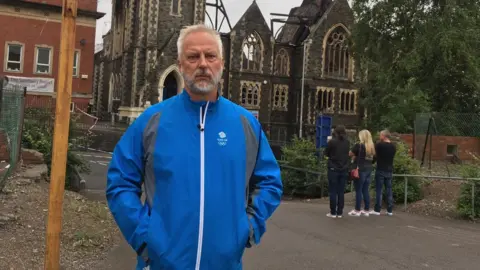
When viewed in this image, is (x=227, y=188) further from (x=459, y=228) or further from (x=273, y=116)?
(x=273, y=116)

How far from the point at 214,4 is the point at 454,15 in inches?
942

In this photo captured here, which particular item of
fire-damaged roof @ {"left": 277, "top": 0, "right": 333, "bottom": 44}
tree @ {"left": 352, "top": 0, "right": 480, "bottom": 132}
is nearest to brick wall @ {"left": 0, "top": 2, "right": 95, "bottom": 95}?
tree @ {"left": 352, "top": 0, "right": 480, "bottom": 132}

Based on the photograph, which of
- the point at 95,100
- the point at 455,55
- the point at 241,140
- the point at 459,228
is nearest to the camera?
the point at 241,140

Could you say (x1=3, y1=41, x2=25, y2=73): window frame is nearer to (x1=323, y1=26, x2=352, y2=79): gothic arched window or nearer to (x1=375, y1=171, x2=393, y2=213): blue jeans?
(x1=375, y1=171, x2=393, y2=213): blue jeans

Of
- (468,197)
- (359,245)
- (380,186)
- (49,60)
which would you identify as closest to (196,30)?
(359,245)

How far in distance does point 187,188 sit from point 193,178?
6 cm

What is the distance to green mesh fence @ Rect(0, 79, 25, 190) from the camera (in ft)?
29.4

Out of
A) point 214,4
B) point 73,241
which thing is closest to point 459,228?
point 73,241

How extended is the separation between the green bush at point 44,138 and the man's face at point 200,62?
820cm

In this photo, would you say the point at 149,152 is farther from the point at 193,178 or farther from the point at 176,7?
the point at 176,7

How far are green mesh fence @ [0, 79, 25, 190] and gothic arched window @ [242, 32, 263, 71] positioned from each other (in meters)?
33.2

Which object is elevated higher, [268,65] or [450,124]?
[268,65]

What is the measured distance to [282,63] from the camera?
1756 inches

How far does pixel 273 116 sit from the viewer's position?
145ft
